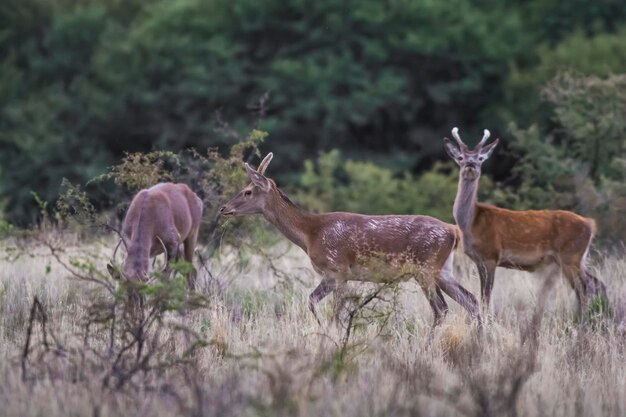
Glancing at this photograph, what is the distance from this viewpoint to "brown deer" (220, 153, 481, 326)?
1270 centimetres

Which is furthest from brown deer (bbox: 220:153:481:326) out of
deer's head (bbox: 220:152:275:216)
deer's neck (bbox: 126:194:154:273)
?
deer's neck (bbox: 126:194:154:273)

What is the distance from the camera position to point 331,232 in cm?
A: 1298

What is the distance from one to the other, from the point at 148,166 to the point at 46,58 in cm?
2483

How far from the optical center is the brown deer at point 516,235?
14.3 metres

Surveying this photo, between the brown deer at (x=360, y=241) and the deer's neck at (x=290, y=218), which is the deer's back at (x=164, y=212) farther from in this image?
the deer's neck at (x=290, y=218)

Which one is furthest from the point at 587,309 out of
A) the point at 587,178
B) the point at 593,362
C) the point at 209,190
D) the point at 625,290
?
the point at 587,178

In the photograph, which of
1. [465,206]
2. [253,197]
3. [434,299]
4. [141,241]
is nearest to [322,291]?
[434,299]

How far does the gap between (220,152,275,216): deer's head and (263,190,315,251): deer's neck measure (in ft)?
0.31

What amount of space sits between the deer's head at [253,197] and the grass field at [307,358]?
2.77 feet

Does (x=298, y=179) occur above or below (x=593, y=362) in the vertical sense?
above

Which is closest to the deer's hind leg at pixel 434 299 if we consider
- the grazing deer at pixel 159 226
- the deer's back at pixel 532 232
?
the deer's back at pixel 532 232

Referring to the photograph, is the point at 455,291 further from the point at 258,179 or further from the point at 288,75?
the point at 288,75

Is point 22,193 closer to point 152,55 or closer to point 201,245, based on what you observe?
point 152,55

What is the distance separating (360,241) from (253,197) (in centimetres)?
113
